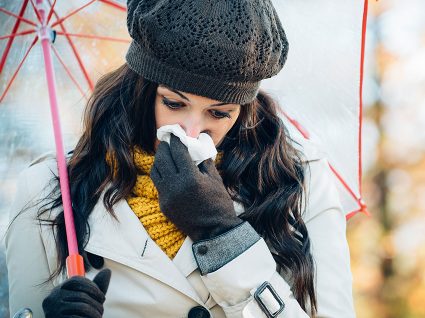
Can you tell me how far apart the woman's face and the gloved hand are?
7cm

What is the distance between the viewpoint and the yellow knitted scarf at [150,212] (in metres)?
2.31

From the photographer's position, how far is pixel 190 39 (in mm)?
2082

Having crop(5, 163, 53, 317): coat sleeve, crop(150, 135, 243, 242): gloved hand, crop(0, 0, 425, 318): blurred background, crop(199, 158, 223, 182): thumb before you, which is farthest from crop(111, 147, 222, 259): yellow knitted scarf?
crop(0, 0, 425, 318): blurred background

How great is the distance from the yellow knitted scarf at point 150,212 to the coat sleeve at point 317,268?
167mm

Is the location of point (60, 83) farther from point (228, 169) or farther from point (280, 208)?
point (280, 208)

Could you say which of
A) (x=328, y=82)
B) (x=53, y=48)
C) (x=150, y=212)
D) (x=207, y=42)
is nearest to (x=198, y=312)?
(x=150, y=212)

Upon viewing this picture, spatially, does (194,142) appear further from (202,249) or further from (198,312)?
(198,312)

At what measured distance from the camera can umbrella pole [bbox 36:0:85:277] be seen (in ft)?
6.67

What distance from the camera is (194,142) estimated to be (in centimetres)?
220

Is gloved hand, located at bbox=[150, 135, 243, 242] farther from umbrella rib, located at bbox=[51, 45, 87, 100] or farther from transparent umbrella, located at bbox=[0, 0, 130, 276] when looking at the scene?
umbrella rib, located at bbox=[51, 45, 87, 100]

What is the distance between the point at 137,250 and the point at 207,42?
0.74 m

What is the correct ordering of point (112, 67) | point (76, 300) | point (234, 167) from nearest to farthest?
point (76, 300)
point (234, 167)
point (112, 67)

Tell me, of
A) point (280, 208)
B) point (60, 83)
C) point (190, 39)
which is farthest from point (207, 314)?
point (60, 83)

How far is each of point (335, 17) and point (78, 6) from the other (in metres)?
1.00
